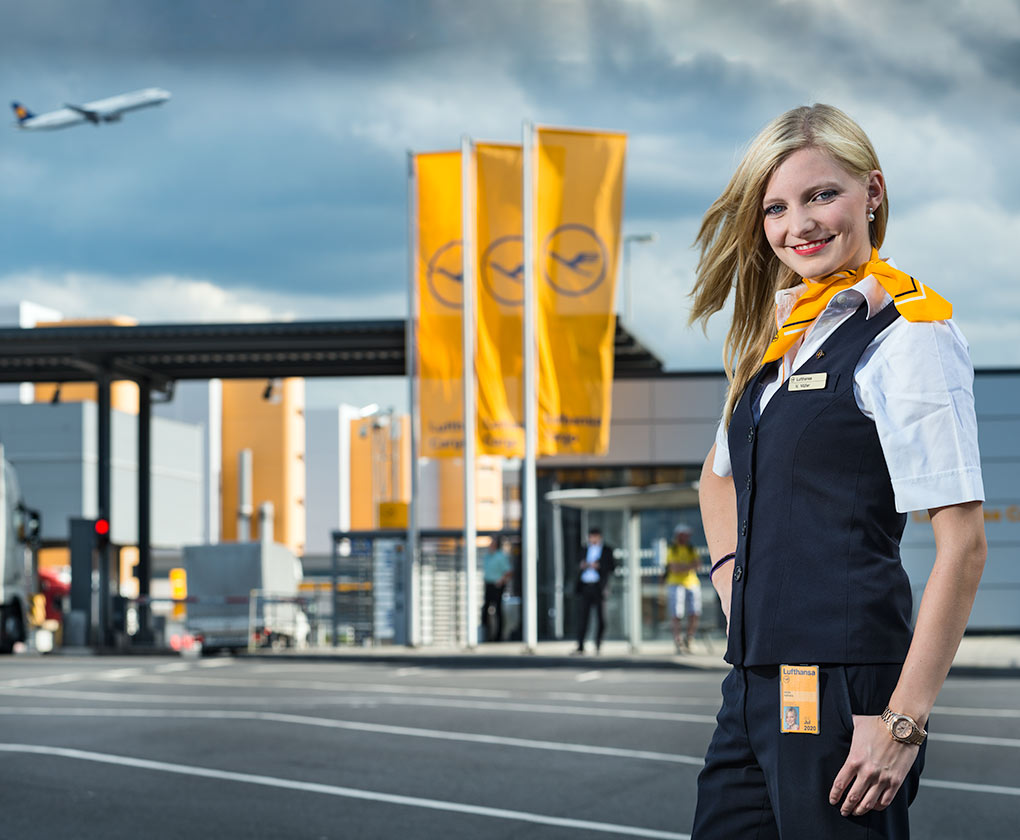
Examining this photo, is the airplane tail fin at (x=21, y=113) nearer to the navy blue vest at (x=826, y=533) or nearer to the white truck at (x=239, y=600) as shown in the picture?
the white truck at (x=239, y=600)

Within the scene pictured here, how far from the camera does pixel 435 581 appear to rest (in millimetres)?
27484

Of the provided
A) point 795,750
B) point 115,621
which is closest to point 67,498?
point 115,621

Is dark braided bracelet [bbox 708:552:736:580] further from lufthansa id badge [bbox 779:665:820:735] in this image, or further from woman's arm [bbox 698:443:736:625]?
lufthansa id badge [bbox 779:665:820:735]

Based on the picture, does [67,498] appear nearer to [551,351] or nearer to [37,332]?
[37,332]

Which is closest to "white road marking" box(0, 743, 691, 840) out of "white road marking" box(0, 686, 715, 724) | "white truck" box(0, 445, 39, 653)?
"white road marking" box(0, 686, 715, 724)

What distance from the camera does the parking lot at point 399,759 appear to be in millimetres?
7105

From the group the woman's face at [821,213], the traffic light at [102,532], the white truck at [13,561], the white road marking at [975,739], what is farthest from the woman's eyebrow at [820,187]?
the traffic light at [102,532]

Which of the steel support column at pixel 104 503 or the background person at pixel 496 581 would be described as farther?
the steel support column at pixel 104 503

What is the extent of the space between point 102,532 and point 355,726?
52.0 ft

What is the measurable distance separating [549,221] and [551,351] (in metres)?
1.97

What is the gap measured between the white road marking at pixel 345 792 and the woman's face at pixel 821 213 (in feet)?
14.6

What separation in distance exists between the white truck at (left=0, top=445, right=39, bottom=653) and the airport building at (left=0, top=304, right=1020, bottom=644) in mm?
5244

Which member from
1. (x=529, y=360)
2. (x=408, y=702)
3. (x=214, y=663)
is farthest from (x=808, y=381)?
(x=529, y=360)

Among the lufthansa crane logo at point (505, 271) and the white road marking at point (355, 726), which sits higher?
the lufthansa crane logo at point (505, 271)
